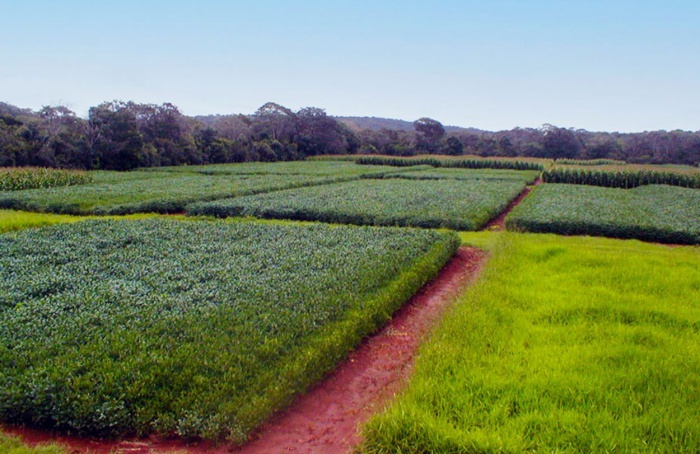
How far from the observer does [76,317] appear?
5.99 metres

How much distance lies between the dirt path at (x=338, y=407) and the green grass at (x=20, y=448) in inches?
4.9

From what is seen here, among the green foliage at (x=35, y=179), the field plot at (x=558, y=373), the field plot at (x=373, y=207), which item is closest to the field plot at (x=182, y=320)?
the field plot at (x=558, y=373)

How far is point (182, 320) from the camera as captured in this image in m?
6.00

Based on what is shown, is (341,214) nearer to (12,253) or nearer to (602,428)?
(12,253)

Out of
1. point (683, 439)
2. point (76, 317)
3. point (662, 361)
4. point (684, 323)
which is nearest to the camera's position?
point (683, 439)

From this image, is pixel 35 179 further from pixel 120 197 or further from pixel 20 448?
pixel 20 448

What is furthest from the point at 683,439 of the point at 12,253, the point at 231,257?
the point at 12,253

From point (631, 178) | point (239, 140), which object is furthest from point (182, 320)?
point (239, 140)

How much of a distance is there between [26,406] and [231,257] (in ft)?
16.8

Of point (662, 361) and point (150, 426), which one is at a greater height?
point (662, 361)

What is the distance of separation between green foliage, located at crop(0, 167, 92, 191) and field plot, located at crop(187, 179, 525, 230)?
12161 mm

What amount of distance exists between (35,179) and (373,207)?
1817 cm

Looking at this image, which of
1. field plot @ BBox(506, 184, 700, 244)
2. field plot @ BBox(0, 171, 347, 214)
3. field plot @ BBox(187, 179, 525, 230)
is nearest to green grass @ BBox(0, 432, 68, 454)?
field plot @ BBox(187, 179, 525, 230)

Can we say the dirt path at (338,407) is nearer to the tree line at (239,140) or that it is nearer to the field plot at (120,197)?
the field plot at (120,197)
